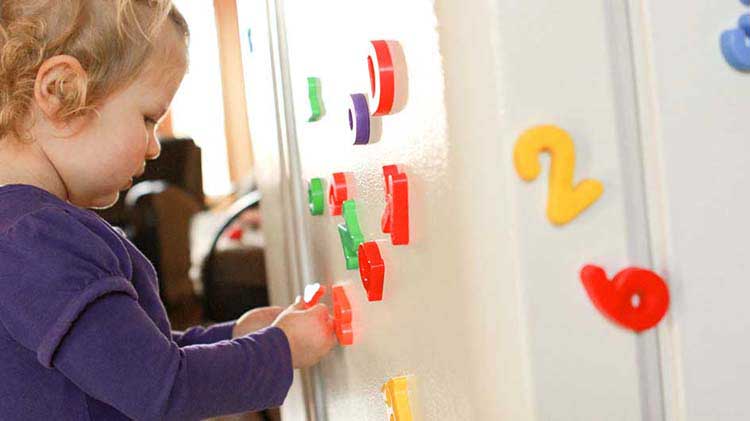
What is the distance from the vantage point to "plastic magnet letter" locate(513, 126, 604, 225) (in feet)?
1.39

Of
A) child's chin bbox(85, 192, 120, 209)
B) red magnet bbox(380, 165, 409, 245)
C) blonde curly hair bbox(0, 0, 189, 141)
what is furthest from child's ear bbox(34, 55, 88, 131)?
red magnet bbox(380, 165, 409, 245)

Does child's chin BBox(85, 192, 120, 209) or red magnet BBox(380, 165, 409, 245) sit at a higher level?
child's chin BBox(85, 192, 120, 209)

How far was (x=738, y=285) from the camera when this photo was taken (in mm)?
456

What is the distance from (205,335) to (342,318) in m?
0.23

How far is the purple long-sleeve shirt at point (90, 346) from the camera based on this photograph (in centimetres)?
68

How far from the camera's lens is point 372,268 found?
63 cm

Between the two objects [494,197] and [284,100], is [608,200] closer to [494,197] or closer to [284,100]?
[494,197]

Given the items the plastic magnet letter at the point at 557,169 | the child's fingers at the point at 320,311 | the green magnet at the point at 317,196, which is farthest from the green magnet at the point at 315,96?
the plastic magnet letter at the point at 557,169

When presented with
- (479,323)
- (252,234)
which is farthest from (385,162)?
(252,234)

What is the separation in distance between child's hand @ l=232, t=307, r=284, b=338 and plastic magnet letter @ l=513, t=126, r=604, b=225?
0.56 meters

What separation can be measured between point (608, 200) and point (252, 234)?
9.21 feet

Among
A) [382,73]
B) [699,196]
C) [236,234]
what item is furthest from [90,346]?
[236,234]

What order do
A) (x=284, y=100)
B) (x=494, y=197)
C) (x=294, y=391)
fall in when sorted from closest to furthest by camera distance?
(x=494, y=197), (x=284, y=100), (x=294, y=391)

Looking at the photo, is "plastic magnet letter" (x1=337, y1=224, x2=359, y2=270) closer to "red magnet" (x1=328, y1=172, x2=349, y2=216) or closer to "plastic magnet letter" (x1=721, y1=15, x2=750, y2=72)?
"red magnet" (x1=328, y1=172, x2=349, y2=216)
